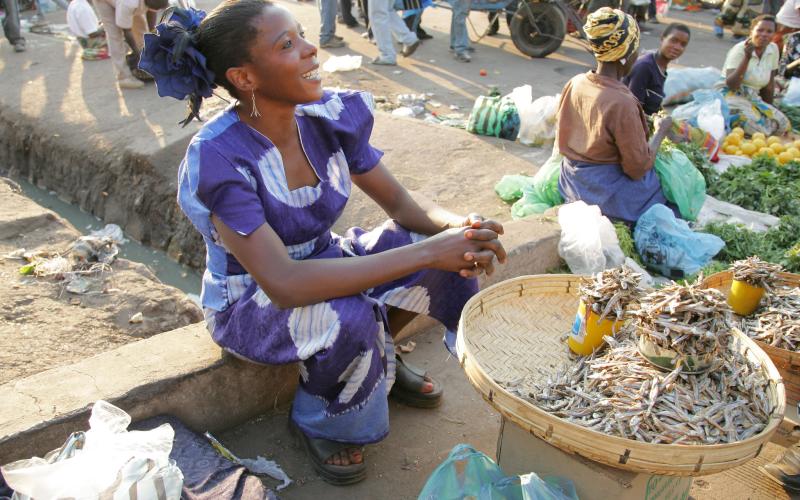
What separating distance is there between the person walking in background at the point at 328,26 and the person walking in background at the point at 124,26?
6.85ft

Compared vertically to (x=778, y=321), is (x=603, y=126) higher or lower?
higher

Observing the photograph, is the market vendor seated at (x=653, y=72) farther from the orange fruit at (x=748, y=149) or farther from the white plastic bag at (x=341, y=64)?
the white plastic bag at (x=341, y=64)

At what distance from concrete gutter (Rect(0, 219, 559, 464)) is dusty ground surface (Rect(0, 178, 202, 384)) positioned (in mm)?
751

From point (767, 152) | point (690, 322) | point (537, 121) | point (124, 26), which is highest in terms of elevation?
point (690, 322)

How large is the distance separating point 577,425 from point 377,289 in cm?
91

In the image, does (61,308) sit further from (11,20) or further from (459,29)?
(459,29)

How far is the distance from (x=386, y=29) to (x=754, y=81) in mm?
3695

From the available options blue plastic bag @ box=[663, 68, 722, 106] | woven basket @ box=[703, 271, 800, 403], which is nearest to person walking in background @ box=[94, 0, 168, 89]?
blue plastic bag @ box=[663, 68, 722, 106]

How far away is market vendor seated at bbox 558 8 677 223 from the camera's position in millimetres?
3672

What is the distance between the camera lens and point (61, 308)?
3.45 m

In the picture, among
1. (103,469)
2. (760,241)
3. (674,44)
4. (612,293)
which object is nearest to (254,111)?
(103,469)

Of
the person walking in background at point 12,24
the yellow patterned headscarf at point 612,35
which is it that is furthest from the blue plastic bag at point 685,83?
the person walking in background at point 12,24

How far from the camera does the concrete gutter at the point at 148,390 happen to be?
2055 millimetres

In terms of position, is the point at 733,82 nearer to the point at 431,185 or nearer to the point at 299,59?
the point at 431,185
